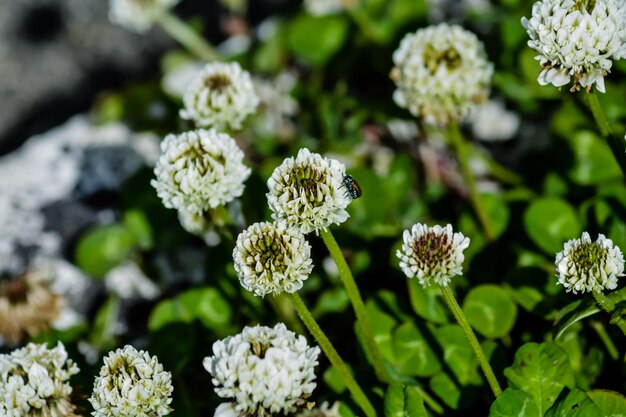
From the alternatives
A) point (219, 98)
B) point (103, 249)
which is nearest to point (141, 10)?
point (103, 249)

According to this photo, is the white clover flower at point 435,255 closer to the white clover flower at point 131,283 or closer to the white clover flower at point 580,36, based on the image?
the white clover flower at point 580,36

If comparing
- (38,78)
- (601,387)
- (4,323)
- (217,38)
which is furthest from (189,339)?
(38,78)

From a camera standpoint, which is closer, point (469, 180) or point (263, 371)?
point (263, 371)

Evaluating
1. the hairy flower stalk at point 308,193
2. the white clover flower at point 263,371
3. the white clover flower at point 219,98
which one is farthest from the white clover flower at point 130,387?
the white clover flower at point 219,98

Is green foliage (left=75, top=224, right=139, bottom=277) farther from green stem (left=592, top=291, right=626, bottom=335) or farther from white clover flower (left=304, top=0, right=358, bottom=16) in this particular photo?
green stem (left=592, top=291, right=626, bottom=335)

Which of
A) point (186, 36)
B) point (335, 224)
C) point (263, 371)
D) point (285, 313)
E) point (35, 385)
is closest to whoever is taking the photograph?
point (263, 371)

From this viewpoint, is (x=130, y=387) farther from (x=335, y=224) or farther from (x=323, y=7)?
(x=323, y=7)

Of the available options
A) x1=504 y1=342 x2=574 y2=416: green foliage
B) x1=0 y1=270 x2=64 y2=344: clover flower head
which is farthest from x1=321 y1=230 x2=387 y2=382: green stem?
x1=0 y1=270 x2=64 y2=344: clover flower head
